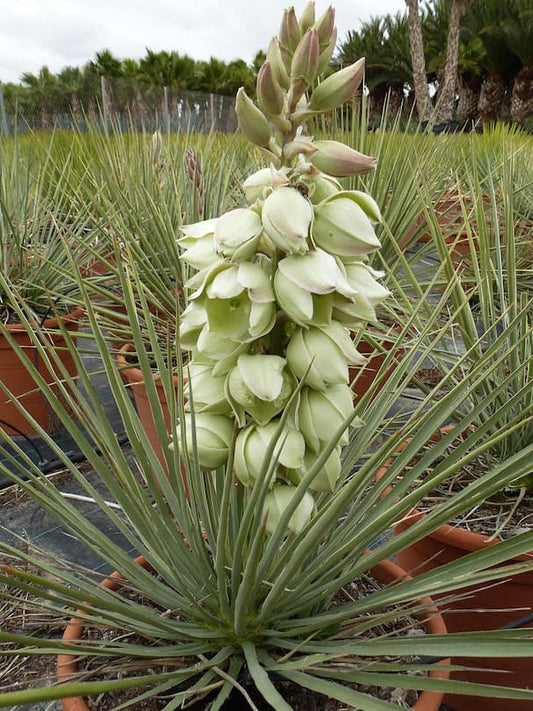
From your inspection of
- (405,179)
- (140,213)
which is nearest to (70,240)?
(140,213)

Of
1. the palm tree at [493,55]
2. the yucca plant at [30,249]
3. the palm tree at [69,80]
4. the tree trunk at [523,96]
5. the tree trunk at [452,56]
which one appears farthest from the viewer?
the palm tree at [69,80]

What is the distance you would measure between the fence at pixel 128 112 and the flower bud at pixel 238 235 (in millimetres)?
1142

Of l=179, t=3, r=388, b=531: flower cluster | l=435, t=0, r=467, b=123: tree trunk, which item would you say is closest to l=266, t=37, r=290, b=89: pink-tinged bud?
l=179, t=3, r=388, b=531: flower cluster

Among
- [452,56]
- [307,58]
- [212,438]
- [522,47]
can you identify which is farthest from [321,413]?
[522,47]

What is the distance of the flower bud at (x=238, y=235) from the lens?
547 mm

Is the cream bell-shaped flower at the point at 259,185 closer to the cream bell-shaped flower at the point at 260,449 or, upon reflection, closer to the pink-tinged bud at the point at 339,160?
the pink-tinged bud at the point at 339,160

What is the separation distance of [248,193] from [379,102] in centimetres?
2107

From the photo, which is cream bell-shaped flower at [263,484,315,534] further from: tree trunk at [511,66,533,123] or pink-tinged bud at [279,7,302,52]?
tree trunk at [511,66,533,123]

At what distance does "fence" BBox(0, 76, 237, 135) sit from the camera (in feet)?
6.52

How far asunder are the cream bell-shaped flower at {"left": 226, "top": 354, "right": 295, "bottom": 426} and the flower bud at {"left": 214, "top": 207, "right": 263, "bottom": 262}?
0.09 metres

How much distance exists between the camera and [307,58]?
0.56 metres


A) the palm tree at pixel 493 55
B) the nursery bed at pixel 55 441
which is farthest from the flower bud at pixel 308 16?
the palm tree at pixel 493 55

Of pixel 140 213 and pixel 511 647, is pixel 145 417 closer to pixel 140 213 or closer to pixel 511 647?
pixel 140 213

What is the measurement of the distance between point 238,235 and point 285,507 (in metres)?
0.26
